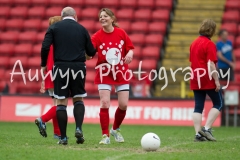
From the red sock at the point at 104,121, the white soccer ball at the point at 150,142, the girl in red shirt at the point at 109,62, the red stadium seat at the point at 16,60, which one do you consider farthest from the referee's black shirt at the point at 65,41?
the red stadium seat at the point at 16,60

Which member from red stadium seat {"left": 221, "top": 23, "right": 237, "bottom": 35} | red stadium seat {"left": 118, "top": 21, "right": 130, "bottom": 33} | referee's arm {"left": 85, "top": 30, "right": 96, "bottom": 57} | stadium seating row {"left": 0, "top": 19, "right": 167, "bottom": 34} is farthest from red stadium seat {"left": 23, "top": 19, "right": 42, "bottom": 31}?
referee's arm {"left": 85, "top": 30, "right": 96, "bottom": 57}

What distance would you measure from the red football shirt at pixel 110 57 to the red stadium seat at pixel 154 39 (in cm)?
996

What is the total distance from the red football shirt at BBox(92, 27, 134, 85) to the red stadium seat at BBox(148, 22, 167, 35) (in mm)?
10471

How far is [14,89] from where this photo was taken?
55.0 ft

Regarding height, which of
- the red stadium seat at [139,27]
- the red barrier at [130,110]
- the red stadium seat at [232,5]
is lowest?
the red barrier at [130,110]

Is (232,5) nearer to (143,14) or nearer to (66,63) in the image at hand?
(143,14)

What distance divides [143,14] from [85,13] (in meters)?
1.95

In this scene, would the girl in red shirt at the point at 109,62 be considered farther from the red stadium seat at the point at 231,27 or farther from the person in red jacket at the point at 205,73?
the red stadium seat at the point at 231,27

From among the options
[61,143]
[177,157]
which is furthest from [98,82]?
[177,157]

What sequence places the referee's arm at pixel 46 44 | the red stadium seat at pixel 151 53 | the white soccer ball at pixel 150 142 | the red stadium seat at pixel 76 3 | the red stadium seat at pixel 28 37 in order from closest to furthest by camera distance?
the white soccer ball at pixel 150 142 → the referee's arm at pixel 46 44 → the red stadium seat at pixel 151 53 → the red stadium seat at pixel 28 37 → the red stadium seat at pixel 76 3

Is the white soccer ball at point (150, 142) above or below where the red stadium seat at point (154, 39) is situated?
below

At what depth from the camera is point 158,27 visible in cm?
1998

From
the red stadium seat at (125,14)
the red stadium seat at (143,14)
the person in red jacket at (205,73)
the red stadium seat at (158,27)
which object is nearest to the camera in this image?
the person in red jacket at (205,73)

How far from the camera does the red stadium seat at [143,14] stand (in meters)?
20.5
